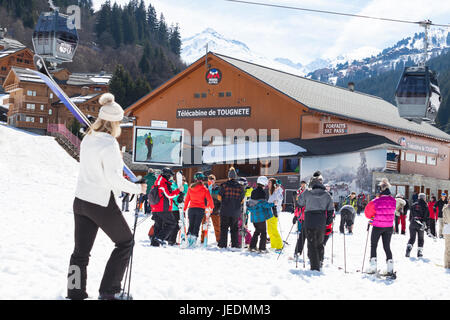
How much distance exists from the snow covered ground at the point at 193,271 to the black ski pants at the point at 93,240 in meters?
0.49

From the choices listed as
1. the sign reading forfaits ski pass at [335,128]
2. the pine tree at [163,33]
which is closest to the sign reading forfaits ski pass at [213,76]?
the sign reading forfaits ski pass at [335,128]

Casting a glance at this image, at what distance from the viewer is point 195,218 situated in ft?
35.7

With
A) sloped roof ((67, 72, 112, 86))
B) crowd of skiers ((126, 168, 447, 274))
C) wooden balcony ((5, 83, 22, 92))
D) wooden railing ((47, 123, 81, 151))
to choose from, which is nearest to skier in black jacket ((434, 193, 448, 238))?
crowd of skiers ((126, 168, 447, 274))

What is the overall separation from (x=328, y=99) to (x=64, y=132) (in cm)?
2499

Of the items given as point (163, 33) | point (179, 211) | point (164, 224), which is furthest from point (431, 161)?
point (163, 33)

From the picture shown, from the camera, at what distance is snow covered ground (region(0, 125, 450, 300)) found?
6098 mm

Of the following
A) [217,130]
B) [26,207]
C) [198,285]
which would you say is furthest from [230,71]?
[198,285]

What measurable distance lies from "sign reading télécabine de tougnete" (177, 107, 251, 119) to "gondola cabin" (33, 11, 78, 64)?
19552mm

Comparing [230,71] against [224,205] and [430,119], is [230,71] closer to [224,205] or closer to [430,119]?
[430,119]

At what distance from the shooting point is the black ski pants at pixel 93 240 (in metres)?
4.70

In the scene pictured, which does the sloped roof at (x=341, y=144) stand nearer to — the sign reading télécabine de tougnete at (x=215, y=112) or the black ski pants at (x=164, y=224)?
the sign reading télécabine de tougnete at (x=215, y=112)

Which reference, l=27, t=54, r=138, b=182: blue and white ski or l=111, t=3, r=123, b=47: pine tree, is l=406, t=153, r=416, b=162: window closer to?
l=27, t=54, r=138, b=182: blue and white ski

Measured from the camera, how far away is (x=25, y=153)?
3281 centimetres

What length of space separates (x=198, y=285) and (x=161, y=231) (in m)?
4.18
